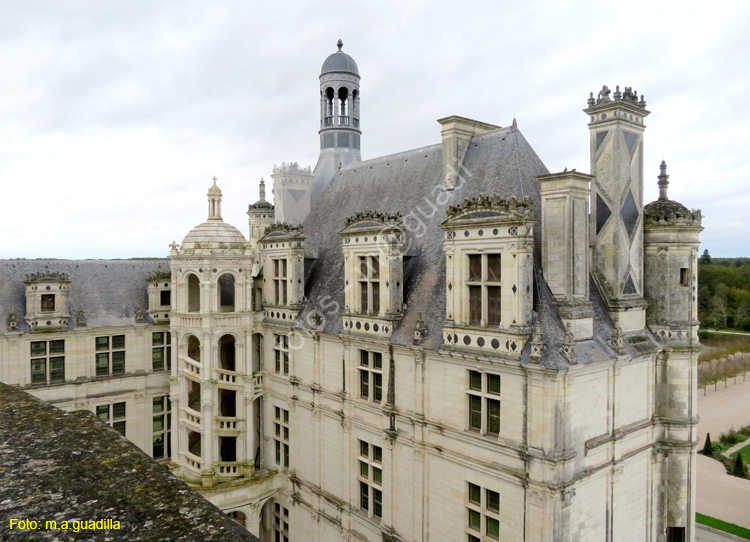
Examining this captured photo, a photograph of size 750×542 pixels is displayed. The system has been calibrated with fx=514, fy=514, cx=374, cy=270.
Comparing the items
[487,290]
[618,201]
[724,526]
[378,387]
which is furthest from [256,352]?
[724,526]

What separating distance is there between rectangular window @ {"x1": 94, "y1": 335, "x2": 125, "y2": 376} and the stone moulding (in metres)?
20.0

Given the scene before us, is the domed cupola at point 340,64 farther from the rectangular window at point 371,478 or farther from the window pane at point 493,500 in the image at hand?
the window pane at point 493,500

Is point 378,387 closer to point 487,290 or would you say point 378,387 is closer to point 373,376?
point 373,376

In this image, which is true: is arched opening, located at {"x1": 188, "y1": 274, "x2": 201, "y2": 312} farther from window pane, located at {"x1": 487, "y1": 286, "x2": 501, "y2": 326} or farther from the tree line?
the tree line

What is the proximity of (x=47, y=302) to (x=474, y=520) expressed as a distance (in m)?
22.2

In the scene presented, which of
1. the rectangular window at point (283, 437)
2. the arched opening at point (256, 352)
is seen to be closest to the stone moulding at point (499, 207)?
the rectangular window at point (283, 437)

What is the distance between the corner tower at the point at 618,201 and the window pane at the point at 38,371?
2508 cm

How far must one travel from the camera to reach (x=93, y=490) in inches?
228

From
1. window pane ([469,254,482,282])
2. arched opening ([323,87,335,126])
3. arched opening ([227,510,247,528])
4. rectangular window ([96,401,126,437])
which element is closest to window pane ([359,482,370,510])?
arched opening ([227,510,247,528])

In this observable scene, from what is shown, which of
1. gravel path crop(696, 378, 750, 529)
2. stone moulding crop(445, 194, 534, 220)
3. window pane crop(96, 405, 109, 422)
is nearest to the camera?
stone moulding crop(445, 194, 534, 220)

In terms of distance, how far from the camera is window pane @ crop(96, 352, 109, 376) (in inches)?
1041

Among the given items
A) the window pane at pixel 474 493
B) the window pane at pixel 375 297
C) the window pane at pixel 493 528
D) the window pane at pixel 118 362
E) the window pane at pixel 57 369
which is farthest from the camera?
the window pane at pixel 118 362

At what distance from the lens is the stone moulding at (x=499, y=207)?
14438 mm

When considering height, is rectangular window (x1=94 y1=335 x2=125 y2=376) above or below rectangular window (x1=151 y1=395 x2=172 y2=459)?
above
